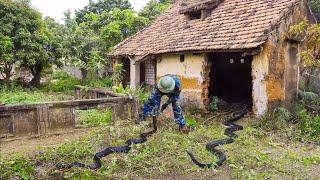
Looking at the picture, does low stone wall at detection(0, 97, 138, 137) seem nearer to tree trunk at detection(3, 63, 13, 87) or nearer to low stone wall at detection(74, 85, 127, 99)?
low stone wall at detection(74, 85, 127, 99)

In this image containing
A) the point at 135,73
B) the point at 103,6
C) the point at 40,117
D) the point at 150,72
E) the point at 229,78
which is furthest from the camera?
the point at 103,6

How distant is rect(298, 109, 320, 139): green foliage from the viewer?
9.95 m

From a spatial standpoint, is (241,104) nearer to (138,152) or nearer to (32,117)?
(138,152)

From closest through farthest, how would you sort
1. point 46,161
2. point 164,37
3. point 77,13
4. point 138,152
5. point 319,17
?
point 46,161 → point 138,152 → point 164,37 → point 319,17 → point 77,13

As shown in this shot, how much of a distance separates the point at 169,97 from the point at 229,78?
22.0 feet

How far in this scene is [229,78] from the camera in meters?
16.0

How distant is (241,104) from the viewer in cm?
1372

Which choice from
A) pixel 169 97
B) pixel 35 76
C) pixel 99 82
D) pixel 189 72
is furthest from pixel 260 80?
pixel 35 76

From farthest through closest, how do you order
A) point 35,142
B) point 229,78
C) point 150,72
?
point 150,72
point 229,78
point 35,142

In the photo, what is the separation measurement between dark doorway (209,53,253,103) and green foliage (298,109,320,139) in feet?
14.5

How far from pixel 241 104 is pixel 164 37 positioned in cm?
451

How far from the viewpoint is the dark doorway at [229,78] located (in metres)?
15.4

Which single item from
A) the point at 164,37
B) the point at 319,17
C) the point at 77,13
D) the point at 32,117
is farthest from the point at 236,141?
the point at 77,13

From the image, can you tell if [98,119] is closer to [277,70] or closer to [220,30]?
[220,30]
